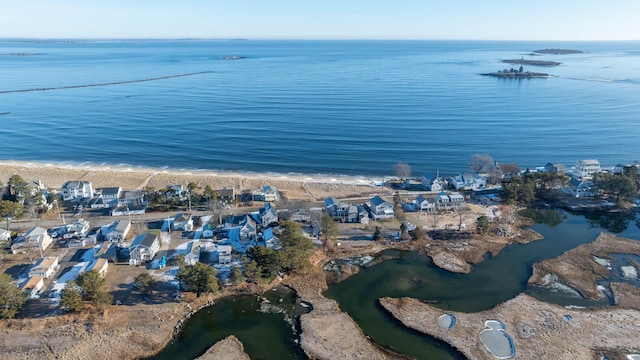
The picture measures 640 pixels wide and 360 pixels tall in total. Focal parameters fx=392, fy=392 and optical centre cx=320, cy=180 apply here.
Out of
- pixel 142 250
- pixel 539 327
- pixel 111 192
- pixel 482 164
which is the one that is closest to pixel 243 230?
pixel 142 250

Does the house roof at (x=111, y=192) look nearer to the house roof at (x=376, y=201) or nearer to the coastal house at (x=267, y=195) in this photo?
the coastal house at (x=267, y=195)

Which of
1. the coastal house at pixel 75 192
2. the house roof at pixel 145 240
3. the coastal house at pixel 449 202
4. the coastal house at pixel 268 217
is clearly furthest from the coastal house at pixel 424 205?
the coastal house at pixel 75 192

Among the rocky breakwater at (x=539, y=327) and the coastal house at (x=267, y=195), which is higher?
the coastal house at (x=267, y=195)

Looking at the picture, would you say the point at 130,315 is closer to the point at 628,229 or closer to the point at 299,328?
the point at 299,328

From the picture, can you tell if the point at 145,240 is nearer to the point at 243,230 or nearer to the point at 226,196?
the point at 243,230

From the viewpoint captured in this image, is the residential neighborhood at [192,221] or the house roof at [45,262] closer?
the house roof at [45,262]

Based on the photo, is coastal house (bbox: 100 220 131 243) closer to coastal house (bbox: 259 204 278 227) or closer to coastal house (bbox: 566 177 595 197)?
coastal house (bbox: 259 204 278 227)
